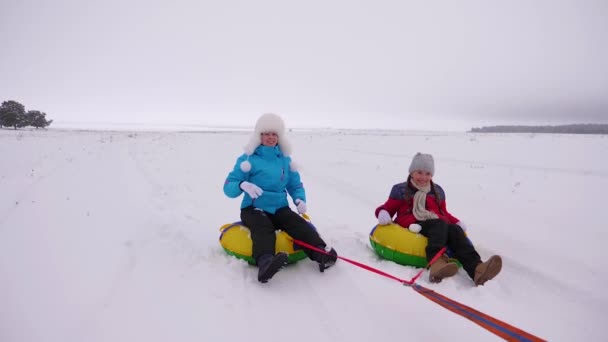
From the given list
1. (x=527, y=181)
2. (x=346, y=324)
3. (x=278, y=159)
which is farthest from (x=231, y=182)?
(x=527, y=181)

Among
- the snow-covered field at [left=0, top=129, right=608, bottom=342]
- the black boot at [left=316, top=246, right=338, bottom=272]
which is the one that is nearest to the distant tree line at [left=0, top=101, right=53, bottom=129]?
the snow-covered field at [left=0, top=129, right=608, bottom=342]

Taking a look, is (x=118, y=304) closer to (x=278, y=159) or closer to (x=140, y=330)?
(x=140, y=330)

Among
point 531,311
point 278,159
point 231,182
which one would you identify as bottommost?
point 531,311

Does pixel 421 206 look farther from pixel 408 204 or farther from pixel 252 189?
pixel 252 189

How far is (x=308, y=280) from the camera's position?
347cm

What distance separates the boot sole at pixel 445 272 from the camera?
3.29m

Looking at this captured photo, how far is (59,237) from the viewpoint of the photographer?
4.08 m

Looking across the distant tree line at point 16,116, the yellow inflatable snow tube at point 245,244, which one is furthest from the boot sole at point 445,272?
the distant tree line at point 16,116

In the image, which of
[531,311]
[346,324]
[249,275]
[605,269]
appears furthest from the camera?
[605,269]

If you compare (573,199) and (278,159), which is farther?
(573,199)

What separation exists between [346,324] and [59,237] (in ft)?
12.4

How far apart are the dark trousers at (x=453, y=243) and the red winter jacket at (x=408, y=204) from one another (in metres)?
0.32

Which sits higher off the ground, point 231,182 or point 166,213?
point 231,182

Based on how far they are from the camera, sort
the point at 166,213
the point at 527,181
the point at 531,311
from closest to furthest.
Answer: the point at 531,311 < the point at 166,213 < the point at 527,181
